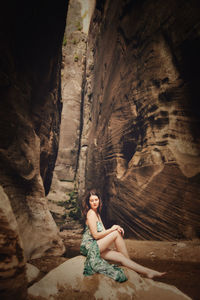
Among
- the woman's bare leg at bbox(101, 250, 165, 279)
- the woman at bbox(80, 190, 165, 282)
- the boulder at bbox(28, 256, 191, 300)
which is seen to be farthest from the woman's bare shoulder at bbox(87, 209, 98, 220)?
the boulder at bbox(28, 256, 191, 300)

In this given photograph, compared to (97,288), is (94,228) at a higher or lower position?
higher

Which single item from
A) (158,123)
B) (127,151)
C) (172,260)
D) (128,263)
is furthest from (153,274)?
(127,151)

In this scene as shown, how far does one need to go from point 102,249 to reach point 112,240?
15cm

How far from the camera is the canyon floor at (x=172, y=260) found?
128cm

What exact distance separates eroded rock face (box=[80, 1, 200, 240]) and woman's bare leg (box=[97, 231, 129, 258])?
781 mm

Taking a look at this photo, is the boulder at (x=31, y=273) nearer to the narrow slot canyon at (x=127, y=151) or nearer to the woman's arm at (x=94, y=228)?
the narrow slot canyon at (x=127, y=151)

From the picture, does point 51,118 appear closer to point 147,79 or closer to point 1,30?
point 1,30

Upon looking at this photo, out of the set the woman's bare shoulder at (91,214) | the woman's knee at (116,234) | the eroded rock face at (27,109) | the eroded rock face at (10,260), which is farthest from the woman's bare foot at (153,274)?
the eroded rock face at (27,109)

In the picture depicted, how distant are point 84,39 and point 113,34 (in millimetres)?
9422

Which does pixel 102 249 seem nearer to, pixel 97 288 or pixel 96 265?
pixel 96 265

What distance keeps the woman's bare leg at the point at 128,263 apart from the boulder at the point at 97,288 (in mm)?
55

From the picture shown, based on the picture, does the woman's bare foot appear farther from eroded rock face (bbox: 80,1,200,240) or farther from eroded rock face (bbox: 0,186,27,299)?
eroded rock face (bbox: 0,186,27,299)

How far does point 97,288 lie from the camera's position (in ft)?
4.26

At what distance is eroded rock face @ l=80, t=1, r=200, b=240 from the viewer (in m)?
2.10
